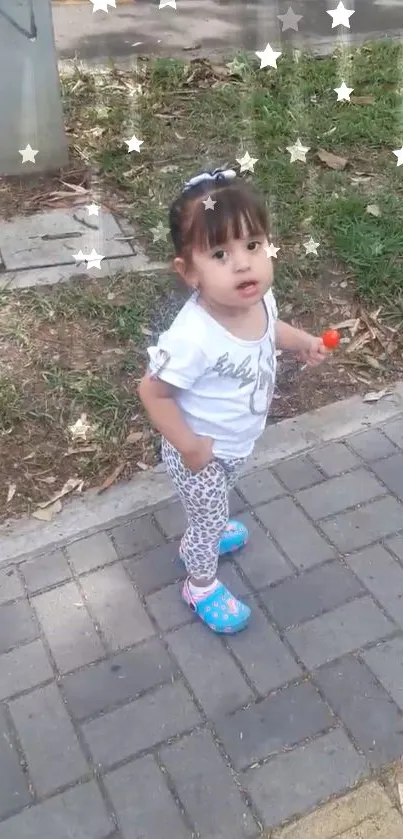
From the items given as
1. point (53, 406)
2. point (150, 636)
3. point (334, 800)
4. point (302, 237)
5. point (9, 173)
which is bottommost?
point (334, 800)

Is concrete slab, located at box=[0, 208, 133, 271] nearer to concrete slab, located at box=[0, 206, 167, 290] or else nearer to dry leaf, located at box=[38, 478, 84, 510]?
concrete slab, located at box=[0, 206, 167, 290]

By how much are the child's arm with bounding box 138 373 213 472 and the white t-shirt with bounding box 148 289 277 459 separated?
4 centimetres

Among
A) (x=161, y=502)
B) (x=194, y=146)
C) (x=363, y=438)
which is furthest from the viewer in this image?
(x=194, y=146)

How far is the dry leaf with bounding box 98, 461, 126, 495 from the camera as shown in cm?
285

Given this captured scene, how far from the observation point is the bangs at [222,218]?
69.2 inches

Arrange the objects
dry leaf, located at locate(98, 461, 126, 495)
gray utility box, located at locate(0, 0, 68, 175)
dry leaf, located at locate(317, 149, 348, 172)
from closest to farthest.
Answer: dry leaf, located at locate(98, 461, 126, 495) < gray utility box, located at locate(0, 0, 68, 175) < dry leaf, located at locate(317, 149, 348, 172)

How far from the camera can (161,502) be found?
9.15 ft

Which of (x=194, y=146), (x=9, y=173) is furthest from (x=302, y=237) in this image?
(x=9, y=173)

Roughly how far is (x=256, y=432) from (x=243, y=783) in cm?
88

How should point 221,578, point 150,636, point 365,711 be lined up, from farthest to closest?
point 221,578
point 150,636
point 365,711

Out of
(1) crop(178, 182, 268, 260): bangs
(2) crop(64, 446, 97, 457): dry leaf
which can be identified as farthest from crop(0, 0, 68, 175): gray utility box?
(1) crop(178, 182, 268, 260): bangs

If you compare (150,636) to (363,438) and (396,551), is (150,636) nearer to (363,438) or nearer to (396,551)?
(396,551)

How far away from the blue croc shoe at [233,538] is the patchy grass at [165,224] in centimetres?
48

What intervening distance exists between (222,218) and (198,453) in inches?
21.3
